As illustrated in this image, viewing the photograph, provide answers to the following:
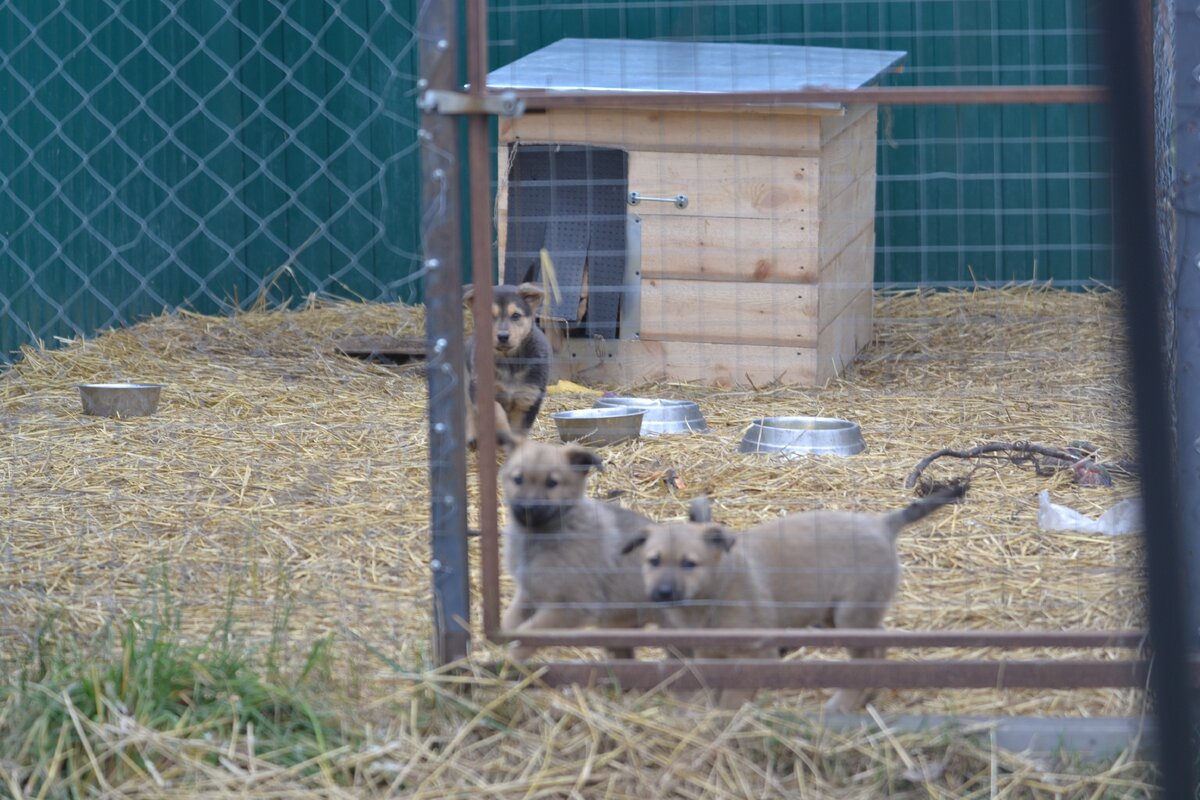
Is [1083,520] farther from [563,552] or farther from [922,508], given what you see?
[563,552]

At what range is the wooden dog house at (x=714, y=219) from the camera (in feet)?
25.8

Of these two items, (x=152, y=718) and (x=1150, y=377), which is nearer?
(x=1150, y=377)

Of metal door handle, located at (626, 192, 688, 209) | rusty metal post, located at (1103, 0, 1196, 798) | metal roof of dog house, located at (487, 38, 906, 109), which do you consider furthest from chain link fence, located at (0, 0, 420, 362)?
rusty metal post, located at (1103, 0, 1196, 798)

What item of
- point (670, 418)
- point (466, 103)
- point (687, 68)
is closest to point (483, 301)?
A: point (466, 103)

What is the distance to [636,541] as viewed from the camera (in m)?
3.57

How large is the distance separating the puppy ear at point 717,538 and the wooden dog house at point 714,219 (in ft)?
14.0

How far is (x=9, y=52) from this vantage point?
26.9 ft

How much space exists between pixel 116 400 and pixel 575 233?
11.1ft

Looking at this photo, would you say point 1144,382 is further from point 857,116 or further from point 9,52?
point 9,52

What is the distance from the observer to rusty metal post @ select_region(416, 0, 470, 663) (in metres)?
3.26

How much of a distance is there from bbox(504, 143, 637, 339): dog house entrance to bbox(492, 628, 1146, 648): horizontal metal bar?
5253mm

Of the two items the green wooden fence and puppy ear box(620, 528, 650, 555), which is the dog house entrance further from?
puppy ear box(620, 528, 650, 555)

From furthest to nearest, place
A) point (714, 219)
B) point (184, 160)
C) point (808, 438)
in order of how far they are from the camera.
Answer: point (184, 160) < point (714, 219) < point (808, 438)

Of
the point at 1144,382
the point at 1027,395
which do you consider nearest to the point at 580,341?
the point at 1027,395
